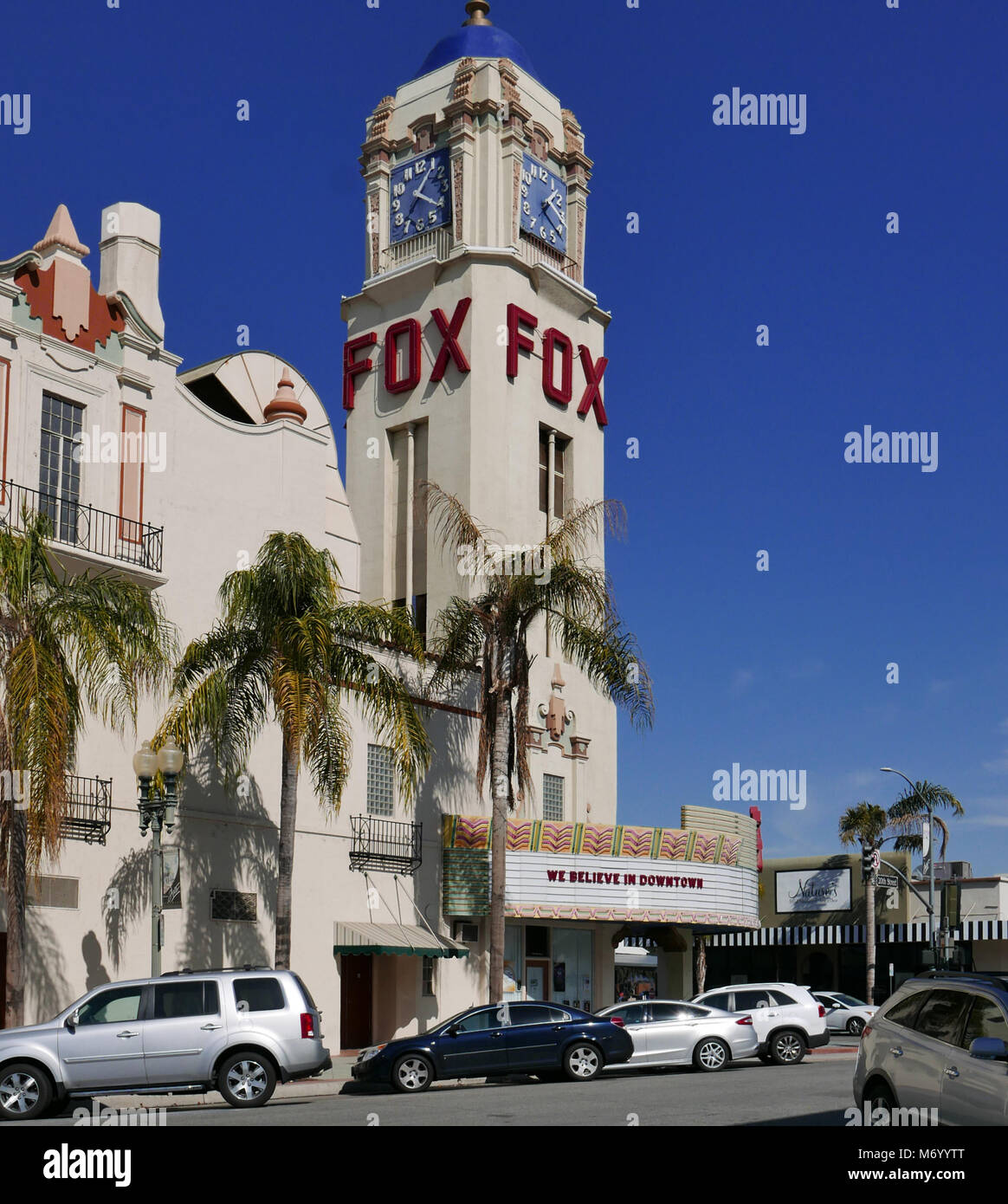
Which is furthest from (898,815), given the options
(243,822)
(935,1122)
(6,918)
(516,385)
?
(935,1122)

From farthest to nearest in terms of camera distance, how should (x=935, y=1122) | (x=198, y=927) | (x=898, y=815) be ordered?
(x=898, y=815) < (x=198, y=927) < (x=935, y=1122)

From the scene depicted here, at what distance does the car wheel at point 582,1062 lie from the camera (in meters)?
24.4

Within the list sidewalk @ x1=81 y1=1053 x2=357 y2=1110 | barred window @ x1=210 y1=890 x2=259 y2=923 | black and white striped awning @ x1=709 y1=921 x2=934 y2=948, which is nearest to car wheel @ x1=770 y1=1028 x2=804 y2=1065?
sidewalk @ x1=81 y1=1053 x2=357 y2=1110

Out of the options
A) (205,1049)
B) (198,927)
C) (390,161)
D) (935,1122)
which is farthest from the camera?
(390,161)

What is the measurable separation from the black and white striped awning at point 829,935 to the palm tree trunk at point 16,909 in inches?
1665

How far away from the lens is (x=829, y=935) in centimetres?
6588

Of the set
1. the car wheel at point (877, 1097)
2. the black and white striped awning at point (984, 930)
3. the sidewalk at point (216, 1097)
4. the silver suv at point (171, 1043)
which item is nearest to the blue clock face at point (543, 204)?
the sidewalk at point (216, 1097)

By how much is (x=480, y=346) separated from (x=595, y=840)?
52.2 feet

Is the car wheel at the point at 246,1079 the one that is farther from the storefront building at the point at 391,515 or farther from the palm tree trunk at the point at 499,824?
the palm tree trunk at the point at 499,824

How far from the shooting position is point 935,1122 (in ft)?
36.4

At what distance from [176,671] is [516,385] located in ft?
66.5

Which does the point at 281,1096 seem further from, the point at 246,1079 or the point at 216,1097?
the point at 246,1079

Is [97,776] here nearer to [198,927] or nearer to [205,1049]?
[198,927]

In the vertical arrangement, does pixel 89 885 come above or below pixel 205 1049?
above
